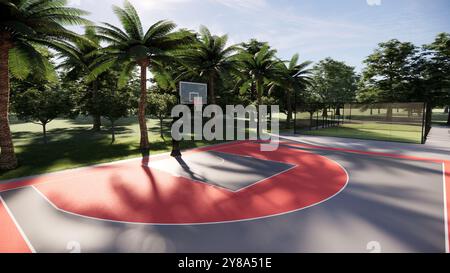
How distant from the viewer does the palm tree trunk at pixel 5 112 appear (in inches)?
480

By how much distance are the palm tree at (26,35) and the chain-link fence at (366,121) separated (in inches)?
912

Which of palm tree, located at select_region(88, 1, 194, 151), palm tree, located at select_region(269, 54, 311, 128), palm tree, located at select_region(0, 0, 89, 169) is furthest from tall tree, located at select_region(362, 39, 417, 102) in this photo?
palm tree, located at select_region(0, 0, 89, 169)

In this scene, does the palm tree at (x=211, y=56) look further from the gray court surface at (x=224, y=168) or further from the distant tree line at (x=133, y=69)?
the gray court surface at (x=224, y=168)

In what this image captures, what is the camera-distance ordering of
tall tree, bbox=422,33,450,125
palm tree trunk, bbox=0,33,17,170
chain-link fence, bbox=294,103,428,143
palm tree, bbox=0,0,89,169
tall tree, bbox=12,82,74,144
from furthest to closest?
tall tree, bbox=422,33,450,125, chain-link fence, bbox=294,103,428,143, tall tree, bbox=12,82,74,144, palm tree trunk, bbox=0,33,17,170, palm tree, bbox=0,0,89,169

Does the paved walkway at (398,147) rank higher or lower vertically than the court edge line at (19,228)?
higher

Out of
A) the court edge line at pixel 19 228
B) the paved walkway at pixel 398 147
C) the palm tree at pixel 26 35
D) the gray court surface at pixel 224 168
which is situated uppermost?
the palm tree at pixel 26 35

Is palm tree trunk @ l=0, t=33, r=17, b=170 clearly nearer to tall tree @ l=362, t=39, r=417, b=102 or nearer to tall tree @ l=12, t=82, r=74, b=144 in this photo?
tall tree @ l=12, t=82, r=74, b=144

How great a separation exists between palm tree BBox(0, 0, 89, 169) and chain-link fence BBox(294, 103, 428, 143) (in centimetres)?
2317

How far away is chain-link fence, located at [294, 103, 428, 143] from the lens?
26.5 metres

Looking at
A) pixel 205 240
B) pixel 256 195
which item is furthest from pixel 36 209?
pixel 256 195

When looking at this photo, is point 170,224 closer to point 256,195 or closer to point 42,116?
point 256,195

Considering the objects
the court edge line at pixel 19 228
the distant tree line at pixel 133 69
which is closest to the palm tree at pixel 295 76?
the distant tree line at pixel 133 69

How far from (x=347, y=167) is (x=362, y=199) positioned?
15.5 ft
